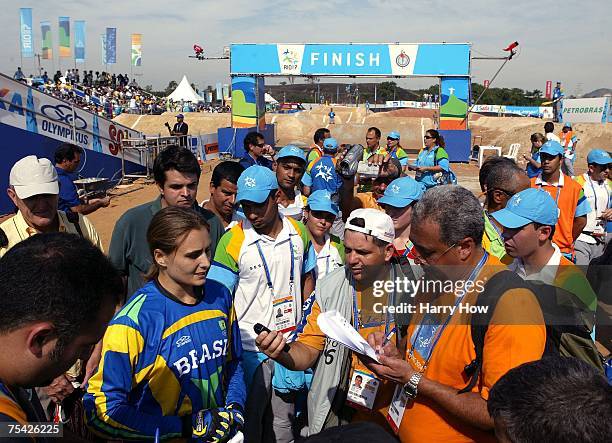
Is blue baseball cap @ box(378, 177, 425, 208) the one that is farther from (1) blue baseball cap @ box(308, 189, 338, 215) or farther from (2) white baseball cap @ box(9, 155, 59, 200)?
(2) white baseball cap @ box(9, 155, 59, 200)

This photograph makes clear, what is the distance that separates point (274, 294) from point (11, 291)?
6.67 ft

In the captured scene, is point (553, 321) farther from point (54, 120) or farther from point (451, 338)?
point (54, 120)

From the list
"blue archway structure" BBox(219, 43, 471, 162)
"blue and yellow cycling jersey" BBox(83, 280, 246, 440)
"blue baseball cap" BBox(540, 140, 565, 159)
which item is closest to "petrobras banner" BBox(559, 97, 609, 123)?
"blue archway structure" BBox(219, 43, 471, 162)

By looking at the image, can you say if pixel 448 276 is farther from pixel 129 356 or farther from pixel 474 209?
pixel 129 356

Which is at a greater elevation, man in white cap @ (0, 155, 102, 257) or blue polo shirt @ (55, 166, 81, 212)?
man in white cap @ (0, 155, 102, 257)

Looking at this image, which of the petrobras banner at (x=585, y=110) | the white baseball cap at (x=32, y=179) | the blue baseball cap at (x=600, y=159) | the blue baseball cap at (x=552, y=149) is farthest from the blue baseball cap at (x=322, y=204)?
the petrobras banner at (x=585, y=110)

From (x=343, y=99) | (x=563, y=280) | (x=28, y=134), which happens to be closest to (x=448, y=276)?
(x=563, y=280)

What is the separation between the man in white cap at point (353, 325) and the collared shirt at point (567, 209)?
306 cm

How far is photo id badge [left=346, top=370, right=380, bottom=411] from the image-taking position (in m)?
2.53

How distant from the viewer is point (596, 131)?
3167cm

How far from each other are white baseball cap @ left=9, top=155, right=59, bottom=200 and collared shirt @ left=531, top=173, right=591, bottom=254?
4635 mm

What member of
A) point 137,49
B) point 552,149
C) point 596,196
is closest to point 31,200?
point 552,149

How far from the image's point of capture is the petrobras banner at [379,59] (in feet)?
69.9

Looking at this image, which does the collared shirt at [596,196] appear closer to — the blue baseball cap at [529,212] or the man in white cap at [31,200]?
the blue baseball cap at [529,212]
